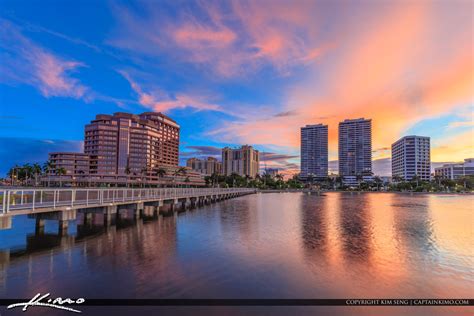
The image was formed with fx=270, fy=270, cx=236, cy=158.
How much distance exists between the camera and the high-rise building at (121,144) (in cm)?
15300

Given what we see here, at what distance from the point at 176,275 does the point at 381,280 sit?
8.42 metres

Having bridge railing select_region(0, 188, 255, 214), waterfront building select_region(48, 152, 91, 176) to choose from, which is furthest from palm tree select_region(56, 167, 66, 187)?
bridge railing select_region(0, 188, 255, 214)

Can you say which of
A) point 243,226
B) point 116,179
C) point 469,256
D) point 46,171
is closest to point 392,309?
point 469,256

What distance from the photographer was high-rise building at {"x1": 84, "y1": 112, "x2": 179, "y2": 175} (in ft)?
502

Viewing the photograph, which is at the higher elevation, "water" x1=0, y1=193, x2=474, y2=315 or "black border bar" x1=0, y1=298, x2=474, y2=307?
"black border bar" x1=0, y1=298, x2=474, y2=307

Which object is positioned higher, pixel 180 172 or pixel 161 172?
pixel 180 172

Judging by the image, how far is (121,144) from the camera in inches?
6152

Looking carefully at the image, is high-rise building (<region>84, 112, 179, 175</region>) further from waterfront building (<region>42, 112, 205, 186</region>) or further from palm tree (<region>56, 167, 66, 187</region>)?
palm tree (<region>56, 167, 66, 187</region>)

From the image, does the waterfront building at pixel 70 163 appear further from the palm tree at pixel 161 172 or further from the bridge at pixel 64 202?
the bridge at pixel 64 202

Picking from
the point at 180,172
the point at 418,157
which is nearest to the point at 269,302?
the point at 180,172

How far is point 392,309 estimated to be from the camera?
8.52m

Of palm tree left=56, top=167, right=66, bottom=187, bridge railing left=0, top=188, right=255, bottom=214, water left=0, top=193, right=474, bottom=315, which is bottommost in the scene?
water left=0, top=193, right=474, bottom=315
